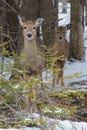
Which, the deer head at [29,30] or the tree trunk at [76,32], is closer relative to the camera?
the deer head at [29,30]

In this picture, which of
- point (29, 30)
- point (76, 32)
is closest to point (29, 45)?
point (29, 30)

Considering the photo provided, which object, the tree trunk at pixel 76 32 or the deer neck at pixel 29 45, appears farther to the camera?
the tree trunk at pixel 76 32

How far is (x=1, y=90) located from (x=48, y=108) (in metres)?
0.66

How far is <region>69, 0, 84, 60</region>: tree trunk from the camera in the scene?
1560 centimetres

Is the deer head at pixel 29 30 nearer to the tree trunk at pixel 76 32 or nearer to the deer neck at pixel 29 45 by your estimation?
the deer neck at pixel 29 45

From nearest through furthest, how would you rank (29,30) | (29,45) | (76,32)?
(29,45) < (29,30) < (76,32)

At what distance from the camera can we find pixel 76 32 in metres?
15.7

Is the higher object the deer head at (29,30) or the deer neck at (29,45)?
the deer head at (29,30)

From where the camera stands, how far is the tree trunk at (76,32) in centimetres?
1560

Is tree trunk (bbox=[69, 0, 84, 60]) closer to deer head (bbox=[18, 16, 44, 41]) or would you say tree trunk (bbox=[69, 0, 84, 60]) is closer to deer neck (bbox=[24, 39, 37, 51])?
deer head (bbox=[18, 16, 44, 41])

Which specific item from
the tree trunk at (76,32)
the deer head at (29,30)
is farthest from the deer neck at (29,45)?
the tree trunk at (76,32)

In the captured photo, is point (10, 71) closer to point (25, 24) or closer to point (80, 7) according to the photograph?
point (25, 24)

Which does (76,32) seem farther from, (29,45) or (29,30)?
(29,45)

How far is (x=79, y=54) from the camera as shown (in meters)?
15.6
